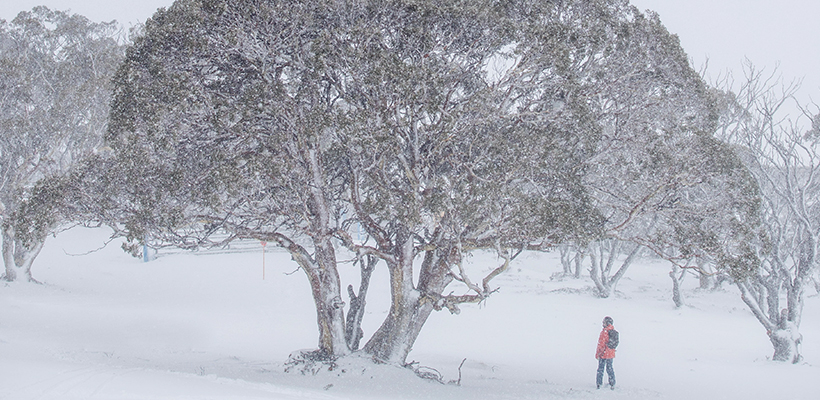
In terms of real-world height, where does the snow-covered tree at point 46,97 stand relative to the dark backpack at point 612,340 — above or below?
above

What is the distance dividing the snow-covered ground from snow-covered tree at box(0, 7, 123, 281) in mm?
3786

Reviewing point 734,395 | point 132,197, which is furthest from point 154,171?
point 734,395

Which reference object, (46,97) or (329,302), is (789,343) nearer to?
(329,302)

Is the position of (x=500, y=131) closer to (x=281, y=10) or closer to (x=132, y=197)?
(x=281, y=10)

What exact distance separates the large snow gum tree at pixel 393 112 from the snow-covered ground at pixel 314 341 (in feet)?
7.70

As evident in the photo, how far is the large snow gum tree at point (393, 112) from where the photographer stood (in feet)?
27.6

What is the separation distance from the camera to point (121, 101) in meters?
8.96

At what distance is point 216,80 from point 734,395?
1110cm

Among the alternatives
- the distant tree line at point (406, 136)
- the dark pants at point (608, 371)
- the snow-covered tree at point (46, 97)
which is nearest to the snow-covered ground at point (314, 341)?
the dark pants at point (608, 371)

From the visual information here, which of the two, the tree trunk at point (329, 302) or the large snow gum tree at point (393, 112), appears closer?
the large snow gum tree at point (393, 112)

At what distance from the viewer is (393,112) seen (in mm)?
8625

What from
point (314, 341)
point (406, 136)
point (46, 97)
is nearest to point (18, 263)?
point (46, 97)

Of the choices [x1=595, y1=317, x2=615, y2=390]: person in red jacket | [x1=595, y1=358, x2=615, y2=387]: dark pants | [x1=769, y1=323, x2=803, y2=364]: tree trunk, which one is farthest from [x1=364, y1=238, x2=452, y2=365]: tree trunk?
[x1=769, y1=323, x2=803, y2=364]: tree trunk

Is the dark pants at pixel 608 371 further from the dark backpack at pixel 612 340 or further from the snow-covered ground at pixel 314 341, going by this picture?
the dark backpack at pixel 612 340
